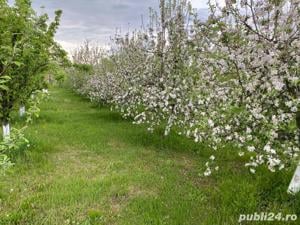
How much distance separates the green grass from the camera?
20.3 ft

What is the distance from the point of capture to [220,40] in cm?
610

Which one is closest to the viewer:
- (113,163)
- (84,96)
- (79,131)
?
(113,163)

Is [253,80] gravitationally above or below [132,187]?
above

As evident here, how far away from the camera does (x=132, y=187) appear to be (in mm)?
7684

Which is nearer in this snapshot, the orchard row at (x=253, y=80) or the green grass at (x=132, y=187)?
the orchard row at (x=253, y=80)

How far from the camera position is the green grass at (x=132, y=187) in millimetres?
6176

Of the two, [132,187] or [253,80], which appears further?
[132,187]

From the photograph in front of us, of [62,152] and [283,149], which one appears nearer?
[283,149]

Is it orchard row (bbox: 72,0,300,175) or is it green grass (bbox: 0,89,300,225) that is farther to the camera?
green grass (bbox: 0,89,300,225)

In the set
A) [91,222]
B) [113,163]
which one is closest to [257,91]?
[91,222]

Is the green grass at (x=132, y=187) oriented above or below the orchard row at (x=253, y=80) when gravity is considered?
below

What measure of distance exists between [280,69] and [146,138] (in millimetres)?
7898

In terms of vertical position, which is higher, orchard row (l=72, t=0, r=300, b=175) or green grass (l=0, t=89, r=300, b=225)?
orchard row (l=72, t=0, r=300, b=175)

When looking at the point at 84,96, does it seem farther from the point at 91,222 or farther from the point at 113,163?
the point at 91,222
